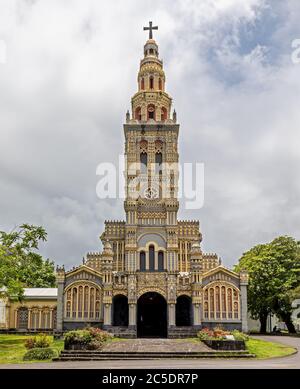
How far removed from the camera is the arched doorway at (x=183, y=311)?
151 feet

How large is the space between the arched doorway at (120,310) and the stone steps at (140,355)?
1613 centimetres

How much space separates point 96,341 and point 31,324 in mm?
20120

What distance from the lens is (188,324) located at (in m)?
45.8

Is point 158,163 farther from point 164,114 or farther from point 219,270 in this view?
point 219,270

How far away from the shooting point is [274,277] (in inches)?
2012

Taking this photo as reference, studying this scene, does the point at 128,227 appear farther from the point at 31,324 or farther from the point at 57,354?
the point at 57,354

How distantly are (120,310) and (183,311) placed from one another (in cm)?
638

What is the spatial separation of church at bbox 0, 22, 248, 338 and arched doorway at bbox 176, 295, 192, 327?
0.10 metres

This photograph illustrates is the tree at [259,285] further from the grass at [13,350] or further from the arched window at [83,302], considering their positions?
the grass at [13,350]

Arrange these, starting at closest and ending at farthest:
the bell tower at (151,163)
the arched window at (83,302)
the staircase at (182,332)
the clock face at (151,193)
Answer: the staircase at (182,332) < the arched window at (83,302) < the bell tower at (151,163) < the clock face at (151,193)

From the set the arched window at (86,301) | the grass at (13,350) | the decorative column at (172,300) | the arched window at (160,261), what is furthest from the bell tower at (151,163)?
the grass at (13,350)

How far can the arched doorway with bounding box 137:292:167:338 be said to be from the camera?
150 feet

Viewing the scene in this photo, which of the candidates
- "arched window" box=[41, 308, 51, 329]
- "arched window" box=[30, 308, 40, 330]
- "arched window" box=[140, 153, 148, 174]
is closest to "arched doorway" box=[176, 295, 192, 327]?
"arched window" box=[41, 308, 51, 329]
